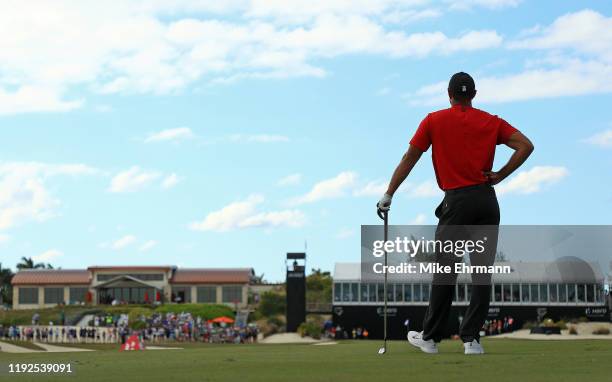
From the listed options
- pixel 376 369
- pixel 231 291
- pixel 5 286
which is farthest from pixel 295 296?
pixel 5 286

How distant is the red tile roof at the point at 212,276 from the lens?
118 meters

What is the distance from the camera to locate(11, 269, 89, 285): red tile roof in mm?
118562

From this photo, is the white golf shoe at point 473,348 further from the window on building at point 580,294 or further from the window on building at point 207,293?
the window on building at point 207,293

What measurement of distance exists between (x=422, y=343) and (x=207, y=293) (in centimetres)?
11117

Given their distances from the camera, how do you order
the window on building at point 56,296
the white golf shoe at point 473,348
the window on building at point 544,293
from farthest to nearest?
the window on building at point 56,296, the window on building at point 544,293, the white golf shoe at point 473,348

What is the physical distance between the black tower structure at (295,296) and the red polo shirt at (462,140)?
6447 cm

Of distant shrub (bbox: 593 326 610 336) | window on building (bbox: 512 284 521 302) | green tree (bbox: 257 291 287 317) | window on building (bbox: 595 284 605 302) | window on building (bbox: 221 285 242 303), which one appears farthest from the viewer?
window on building (bbox: 221 285 242 303)

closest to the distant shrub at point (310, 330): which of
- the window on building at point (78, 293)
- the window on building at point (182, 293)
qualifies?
the window on building at point (182, 293)

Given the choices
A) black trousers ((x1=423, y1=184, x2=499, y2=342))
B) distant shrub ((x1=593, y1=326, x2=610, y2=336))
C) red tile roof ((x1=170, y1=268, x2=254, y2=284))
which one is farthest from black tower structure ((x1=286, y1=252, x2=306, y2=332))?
black trousers ((x1=423, y1=184, x2=499, y2=342))

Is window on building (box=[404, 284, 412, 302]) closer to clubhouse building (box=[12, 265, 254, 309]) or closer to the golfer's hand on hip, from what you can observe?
clubhouse building (box=[12, 265, 254, 309])

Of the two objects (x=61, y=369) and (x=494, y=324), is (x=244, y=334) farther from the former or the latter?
(x=61, y=369)

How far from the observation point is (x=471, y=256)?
8352 millimetres

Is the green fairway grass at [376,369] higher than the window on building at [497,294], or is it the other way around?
the window on building at [497,294]

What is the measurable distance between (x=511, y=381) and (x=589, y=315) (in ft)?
223
